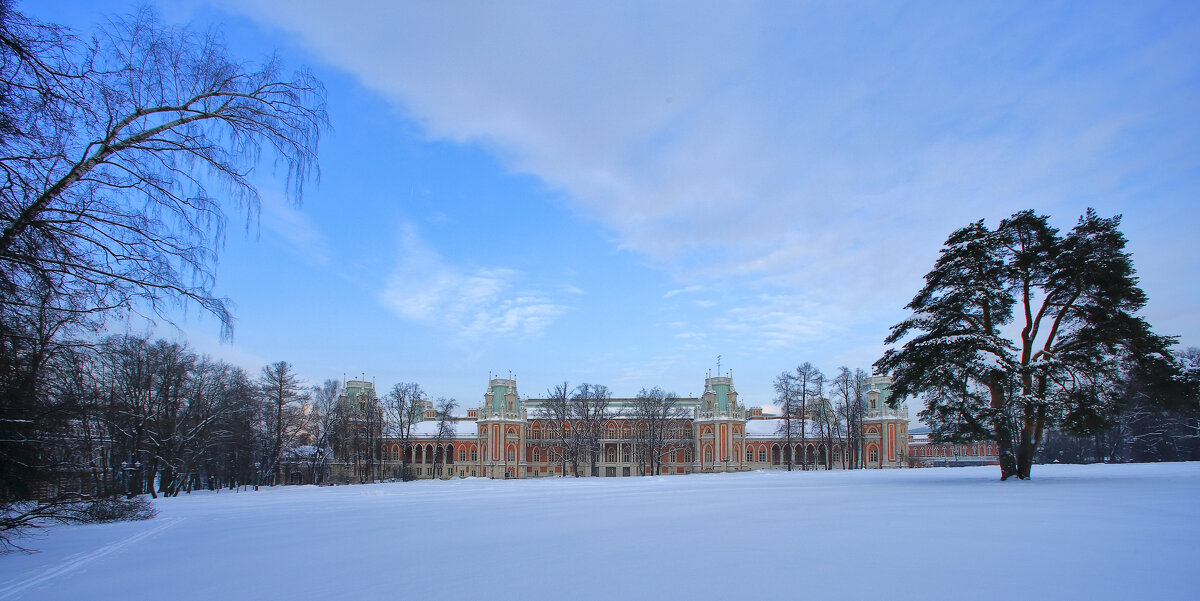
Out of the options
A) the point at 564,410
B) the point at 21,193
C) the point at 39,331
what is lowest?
the point at 564,410

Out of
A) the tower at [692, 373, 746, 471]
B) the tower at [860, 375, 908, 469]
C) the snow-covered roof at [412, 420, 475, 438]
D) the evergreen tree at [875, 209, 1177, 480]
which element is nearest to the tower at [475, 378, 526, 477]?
the snow-covered roof at [412, 420, 475, 438]

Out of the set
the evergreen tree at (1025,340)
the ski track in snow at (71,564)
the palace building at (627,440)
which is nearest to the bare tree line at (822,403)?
the palace building at (627,440)

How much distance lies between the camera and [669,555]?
9305 mm

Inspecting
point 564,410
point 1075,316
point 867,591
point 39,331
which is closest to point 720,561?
point 867,591

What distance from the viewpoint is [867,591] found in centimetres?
691

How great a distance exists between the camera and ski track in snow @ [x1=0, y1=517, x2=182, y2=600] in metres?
8.92

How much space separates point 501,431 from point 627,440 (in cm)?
1681

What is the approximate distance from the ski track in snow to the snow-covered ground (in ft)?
0.17

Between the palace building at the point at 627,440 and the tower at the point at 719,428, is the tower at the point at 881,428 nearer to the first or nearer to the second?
the palace building at the point at 627,440

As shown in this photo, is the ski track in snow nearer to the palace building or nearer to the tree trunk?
the tree trunk

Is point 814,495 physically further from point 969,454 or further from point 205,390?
point 969,454

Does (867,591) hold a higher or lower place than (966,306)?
lower

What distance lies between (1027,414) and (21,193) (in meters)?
29.8

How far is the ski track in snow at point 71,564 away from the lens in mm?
8922
